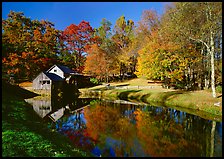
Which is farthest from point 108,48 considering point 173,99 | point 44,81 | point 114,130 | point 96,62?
point 114,130

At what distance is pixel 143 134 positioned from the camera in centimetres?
1752

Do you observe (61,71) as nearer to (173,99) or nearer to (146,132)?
(173,99)

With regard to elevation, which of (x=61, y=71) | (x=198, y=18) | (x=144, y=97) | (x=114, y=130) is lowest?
(x=114, y=130)

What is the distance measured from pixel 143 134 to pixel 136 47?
3911 cm

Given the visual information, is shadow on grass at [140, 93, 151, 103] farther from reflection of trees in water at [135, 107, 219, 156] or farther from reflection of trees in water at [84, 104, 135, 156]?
reflection of trees in water at [84, 104, 135, 156]

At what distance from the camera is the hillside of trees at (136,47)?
995 inches

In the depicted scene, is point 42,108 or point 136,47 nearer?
point 42,108

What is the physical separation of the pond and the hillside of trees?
8.43 meters

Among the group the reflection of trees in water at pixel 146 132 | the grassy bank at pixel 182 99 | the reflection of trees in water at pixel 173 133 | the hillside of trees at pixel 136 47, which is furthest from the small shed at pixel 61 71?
the reflection of trees in water at pixel 173 133

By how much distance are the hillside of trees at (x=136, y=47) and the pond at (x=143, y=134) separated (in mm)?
8427

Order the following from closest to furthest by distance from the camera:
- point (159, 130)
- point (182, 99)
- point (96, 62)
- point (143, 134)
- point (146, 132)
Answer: point (143, 134), point (146, 132), point (159, 130), point (182, 99), point (96, 62)

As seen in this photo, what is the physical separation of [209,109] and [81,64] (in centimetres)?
4751

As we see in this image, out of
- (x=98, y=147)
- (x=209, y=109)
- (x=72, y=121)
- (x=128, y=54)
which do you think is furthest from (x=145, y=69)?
(x=98, y=147)

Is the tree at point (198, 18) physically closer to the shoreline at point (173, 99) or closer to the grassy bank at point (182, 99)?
the grassy bank at point (182, 99)
